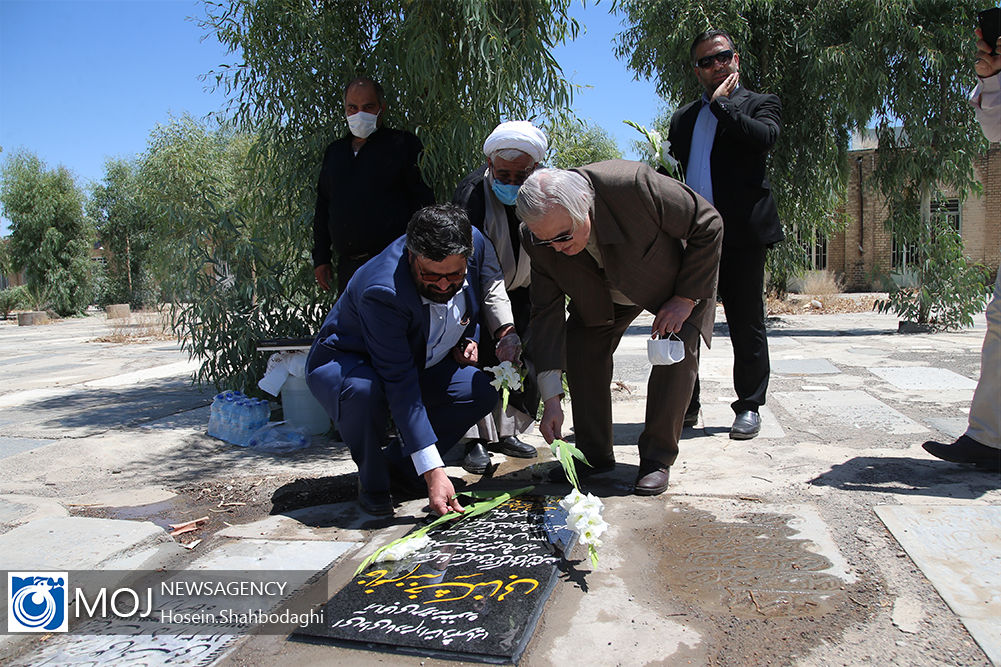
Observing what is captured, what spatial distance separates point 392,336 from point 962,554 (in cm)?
206

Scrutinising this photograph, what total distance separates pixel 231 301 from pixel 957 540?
4.07 m

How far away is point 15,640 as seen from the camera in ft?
6.70

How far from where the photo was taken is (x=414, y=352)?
3027 mm

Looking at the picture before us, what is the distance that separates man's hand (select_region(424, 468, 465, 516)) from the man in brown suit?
1.51ft

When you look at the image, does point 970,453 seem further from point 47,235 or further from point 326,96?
point 47,235

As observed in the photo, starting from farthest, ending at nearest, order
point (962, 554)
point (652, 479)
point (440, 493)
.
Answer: point (652, 479), point (440, 493), point (962, 554)

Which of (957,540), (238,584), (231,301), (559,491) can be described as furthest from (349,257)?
(957,540)

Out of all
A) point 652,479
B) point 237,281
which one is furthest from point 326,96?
point 652,479

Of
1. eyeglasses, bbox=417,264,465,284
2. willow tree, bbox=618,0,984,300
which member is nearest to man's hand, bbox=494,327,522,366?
eyeglasses, bbox=417,264,465,284

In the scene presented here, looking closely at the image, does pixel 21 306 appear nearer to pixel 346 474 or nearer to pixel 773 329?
pixel 773 329

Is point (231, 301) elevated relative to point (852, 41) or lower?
lower

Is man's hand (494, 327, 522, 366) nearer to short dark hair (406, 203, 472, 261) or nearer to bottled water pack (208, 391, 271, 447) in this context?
short dark hair (406, 203, 472, 261)

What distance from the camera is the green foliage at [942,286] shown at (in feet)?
31.1

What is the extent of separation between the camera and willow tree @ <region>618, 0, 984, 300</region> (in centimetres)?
936
